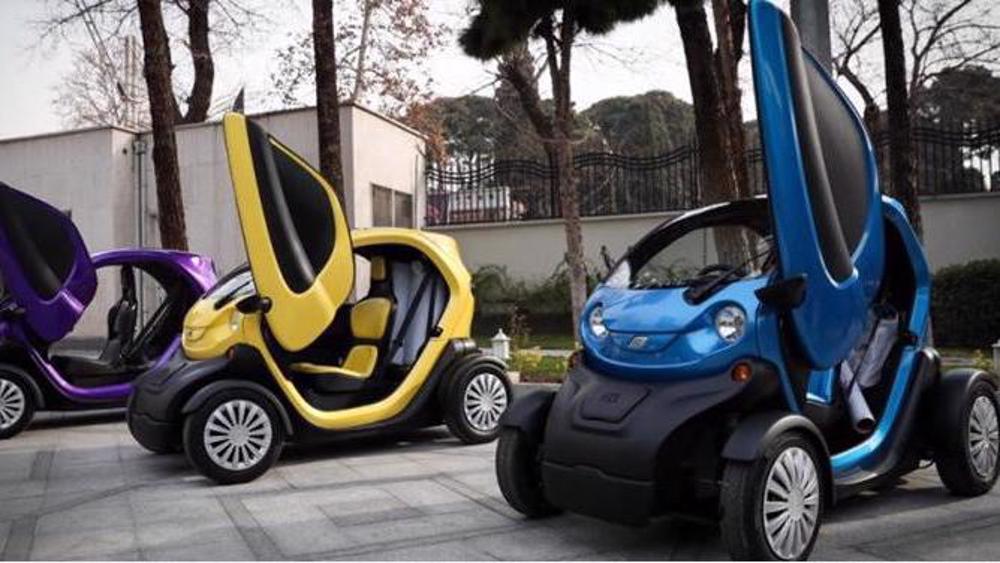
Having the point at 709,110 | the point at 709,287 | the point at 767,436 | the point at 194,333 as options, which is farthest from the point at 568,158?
the point at 767,436

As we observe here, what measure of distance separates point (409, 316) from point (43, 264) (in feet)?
11.4

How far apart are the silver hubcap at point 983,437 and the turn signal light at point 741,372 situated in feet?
5.76

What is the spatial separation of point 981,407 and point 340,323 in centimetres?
458

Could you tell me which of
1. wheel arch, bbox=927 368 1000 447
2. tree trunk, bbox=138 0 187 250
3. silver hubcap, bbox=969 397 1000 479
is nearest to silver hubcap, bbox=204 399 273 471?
wheel arch, bbox=927 368 1000 447

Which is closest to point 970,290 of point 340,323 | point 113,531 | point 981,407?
point 981,407

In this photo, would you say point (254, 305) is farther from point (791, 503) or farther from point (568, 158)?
point (568, 158)

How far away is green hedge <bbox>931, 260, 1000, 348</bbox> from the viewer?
41.5 ft

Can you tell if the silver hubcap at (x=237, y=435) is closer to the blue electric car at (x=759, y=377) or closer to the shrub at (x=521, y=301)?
the blue electric car at (x=759, y=377)

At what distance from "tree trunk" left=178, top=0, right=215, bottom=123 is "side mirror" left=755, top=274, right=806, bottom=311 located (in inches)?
Result: 741

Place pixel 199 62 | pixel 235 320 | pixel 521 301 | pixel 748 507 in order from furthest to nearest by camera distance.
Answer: pixel 199 62
pixel 521 301
pixel 235 320
pixel 748 507

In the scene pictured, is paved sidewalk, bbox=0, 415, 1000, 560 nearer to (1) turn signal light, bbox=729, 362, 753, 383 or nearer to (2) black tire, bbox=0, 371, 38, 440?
(1) turn signal light, bbox=729, 362, 753, 383

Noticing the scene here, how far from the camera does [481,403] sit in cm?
704

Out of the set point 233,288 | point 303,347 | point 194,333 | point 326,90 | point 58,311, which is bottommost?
point 303,347

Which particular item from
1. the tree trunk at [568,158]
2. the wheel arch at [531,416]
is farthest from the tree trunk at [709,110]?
the wheel arch at [531,416]
